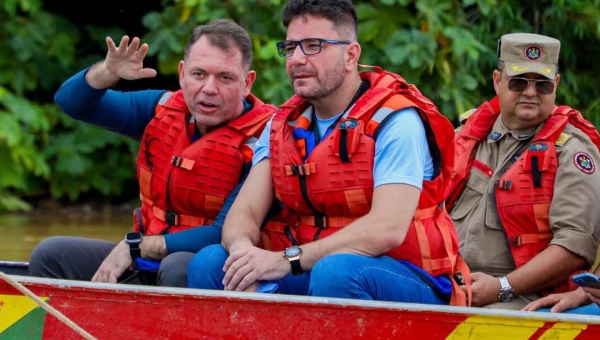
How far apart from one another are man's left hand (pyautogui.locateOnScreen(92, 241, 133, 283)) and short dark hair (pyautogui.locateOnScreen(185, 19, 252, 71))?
713 millimetres

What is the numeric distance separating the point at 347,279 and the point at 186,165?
3.01ft

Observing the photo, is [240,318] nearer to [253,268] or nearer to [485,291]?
[253,268]

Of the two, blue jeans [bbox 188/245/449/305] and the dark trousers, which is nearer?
blue jeans [bbox 188/245/449/305]

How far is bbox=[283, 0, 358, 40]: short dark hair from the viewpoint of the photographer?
11.1ft

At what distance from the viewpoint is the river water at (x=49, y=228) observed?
7012 mm

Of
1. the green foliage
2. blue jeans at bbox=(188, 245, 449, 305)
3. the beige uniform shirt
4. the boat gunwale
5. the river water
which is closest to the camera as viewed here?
the boat gunwale

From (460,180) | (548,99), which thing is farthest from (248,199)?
(548,99)

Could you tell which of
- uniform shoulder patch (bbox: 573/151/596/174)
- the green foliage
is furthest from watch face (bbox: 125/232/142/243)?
the green foliage

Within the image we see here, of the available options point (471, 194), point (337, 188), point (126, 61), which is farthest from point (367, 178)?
point (126, 61)

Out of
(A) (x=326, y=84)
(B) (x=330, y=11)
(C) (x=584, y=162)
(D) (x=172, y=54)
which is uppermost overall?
(D) (x=172, y=54)

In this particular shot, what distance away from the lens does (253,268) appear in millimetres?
3215

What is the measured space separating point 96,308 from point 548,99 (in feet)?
5.60

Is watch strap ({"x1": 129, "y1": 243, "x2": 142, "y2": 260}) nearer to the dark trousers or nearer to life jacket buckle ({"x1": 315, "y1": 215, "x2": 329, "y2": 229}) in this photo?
the dark trousers

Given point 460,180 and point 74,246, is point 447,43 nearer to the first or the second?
point 460,180
